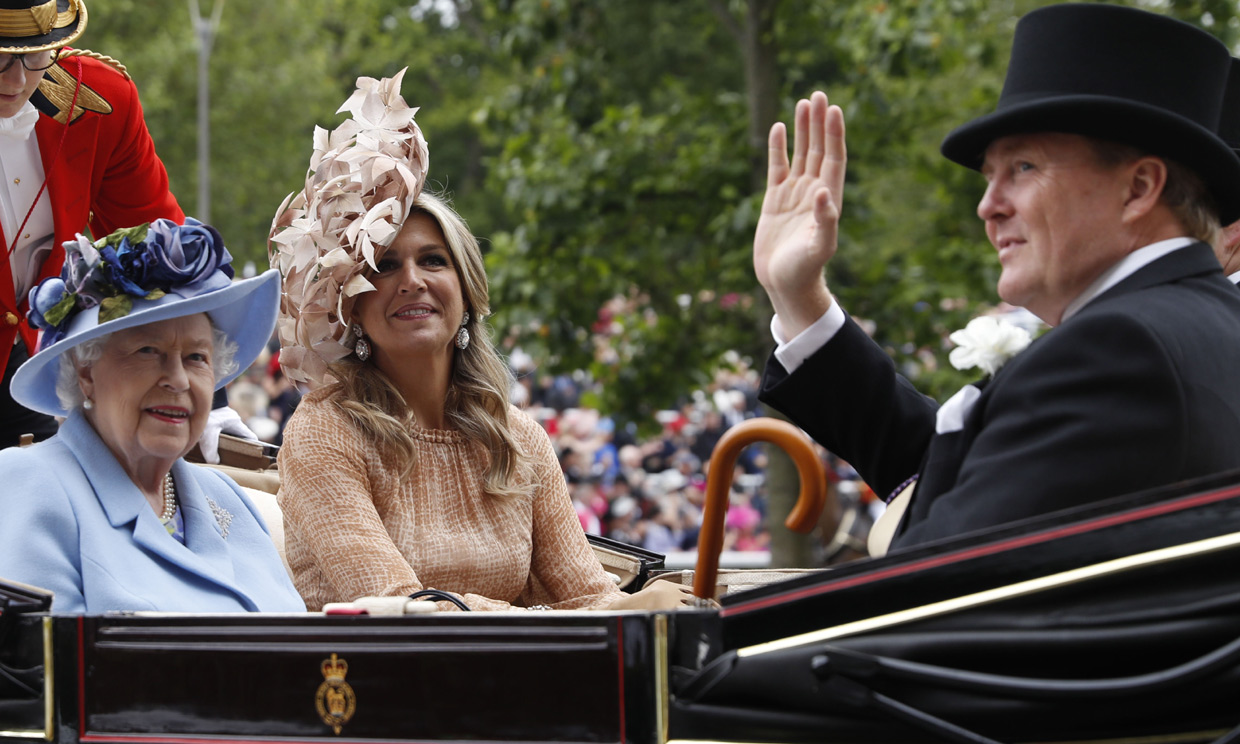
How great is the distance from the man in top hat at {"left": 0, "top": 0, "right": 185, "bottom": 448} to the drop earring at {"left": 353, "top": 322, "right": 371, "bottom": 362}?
25.9 inches

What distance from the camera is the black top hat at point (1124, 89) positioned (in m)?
2.03

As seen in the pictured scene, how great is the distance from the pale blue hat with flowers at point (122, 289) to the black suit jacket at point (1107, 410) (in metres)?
1.43

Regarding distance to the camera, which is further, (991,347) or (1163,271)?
(991,347)

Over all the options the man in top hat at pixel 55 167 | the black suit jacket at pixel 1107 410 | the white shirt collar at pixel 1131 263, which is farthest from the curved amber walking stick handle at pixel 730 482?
the man in top hat at pixel 55 167

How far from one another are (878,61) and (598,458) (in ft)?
16.9

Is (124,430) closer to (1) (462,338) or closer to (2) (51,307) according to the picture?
(2) (51,307)

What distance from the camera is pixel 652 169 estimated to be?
6582 millimetres

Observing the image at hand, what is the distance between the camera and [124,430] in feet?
8.19

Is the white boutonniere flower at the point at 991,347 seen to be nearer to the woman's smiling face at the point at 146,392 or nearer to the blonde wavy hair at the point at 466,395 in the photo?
the blonde wavy hair at the point at 466,395

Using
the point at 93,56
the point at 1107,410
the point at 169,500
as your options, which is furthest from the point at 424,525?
the point at 1107,410

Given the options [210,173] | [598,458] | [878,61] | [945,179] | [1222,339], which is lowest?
[598,458]

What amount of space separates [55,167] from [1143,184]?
2.47 metres

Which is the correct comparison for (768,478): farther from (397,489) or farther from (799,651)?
(799,651)

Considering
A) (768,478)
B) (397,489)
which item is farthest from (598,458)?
(397,489)
